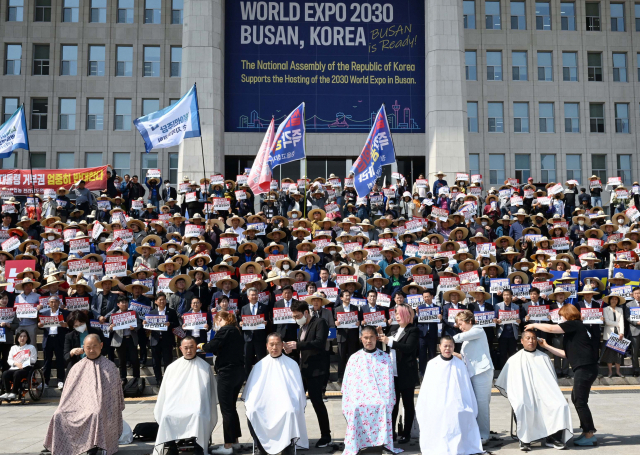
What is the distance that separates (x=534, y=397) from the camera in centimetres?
1007

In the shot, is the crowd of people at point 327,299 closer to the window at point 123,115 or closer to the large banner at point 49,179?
the large banner at point 49,179

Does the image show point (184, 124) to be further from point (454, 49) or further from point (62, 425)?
point (454, 49)

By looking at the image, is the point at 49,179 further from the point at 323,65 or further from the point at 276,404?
the point at 276,404

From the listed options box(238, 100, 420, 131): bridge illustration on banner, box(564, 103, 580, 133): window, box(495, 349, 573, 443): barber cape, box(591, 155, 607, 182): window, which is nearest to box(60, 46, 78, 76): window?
box(238, 100, 420, 131): bridge illustration on banner

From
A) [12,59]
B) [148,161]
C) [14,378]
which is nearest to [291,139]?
[14,378]

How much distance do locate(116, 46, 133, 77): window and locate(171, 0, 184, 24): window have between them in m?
2.79

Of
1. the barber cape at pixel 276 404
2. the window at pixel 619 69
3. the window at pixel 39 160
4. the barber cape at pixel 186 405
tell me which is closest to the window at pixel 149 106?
the window at pixel 39 160

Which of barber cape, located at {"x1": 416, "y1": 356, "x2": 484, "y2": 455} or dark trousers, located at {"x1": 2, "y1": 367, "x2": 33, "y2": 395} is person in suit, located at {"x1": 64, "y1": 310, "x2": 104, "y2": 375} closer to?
dark trousers, located at {"x1": 2, "y1": 367, "x2": 33, "y2": 395}

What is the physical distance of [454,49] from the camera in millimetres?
33656

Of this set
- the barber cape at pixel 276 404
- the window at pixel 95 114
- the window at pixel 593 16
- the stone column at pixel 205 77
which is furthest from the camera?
the window at pixel 593 16

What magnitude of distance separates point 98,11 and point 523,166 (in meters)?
24.3

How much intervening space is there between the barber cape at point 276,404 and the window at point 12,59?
110 ft

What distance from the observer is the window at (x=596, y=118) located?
39.1 m

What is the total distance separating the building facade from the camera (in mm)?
37594
